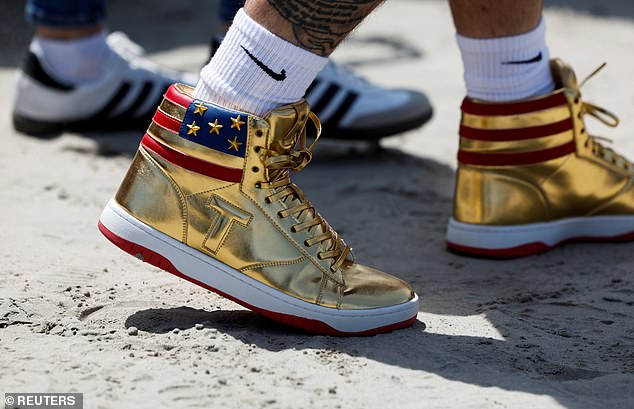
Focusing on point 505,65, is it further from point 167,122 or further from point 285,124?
point 167,122

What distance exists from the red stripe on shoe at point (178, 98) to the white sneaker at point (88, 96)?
3.85 feet

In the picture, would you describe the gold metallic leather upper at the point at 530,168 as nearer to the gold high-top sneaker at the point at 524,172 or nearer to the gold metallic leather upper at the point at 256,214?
the gold high-top sneaker at the point at 524,172

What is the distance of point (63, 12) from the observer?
2.62 meters

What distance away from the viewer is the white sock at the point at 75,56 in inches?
104

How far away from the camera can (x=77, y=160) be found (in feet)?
8.01

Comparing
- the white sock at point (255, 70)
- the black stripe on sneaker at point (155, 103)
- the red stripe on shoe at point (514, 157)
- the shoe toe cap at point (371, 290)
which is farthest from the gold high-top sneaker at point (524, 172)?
the black stripe on sneaker at point (155, 103)

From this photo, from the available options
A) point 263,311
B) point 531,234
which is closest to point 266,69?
point 263,311

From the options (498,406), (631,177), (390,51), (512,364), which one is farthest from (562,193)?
(390,51)

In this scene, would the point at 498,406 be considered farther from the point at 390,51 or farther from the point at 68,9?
the point at 390,51

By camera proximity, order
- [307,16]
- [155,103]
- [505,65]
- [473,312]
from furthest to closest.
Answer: [155,103]
[505,65]
[473,312]
[307,16]

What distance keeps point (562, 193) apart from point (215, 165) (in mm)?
854

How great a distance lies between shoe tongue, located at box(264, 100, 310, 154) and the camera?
4.66 ft

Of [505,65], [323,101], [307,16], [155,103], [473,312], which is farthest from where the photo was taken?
[155,103]

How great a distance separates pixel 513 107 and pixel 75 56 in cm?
138
